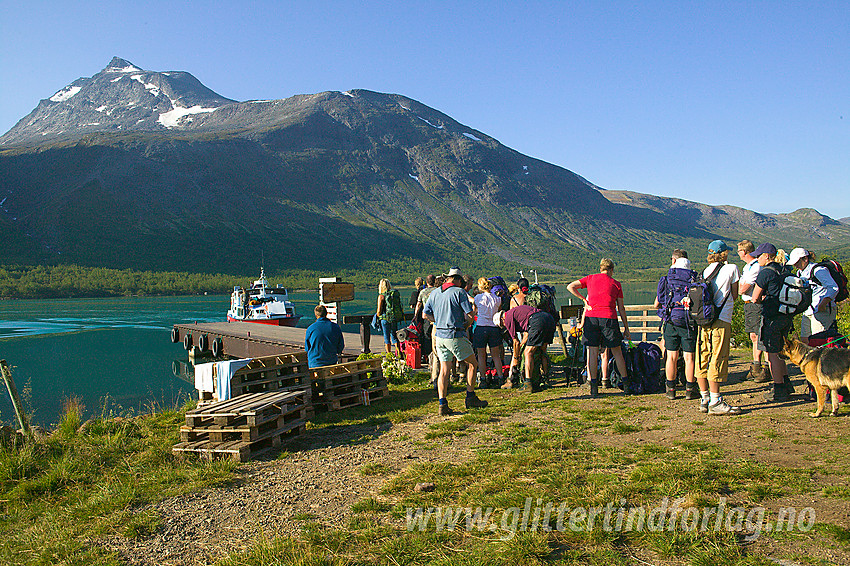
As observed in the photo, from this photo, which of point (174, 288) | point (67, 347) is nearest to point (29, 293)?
point (174, 288)

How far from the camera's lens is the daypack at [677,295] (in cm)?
678

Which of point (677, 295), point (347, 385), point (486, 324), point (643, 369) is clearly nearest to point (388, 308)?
point (486, 324)

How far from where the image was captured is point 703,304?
6.51 metres

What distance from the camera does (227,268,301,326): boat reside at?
37750mm

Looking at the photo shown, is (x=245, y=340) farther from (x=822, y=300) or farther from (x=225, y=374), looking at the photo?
(x=822, y=300)

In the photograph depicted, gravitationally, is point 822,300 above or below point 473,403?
above

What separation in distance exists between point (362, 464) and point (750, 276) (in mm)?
5179

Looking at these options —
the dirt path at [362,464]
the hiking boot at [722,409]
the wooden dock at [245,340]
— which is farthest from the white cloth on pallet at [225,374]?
the wooden dock at [245,340]

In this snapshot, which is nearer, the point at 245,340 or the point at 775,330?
the point at 775,330

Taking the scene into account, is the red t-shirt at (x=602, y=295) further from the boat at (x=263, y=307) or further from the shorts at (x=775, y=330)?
the boat at (x=263, y=307)

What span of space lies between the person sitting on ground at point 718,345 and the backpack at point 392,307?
6.24 metres

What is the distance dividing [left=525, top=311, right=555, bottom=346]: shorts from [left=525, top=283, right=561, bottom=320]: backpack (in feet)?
0.92

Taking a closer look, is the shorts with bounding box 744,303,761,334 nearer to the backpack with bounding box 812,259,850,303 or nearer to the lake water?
the backpack with bounding box 812,259,850,303

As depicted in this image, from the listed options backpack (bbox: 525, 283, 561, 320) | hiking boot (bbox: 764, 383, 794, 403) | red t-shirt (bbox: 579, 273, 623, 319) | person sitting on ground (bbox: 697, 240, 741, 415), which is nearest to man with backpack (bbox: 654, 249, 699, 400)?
person sitting on ground (bbox: 697, 240, 741, 415)
